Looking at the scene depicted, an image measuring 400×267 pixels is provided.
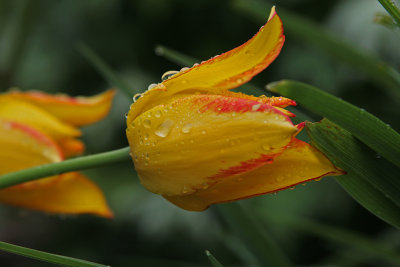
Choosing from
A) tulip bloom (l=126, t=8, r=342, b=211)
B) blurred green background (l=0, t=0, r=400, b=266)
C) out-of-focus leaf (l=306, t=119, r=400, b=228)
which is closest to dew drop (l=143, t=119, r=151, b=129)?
tulip bloom (l=126, t=8, r=342, b=211)

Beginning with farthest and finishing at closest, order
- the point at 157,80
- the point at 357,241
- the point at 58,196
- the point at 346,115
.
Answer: the point at 157,80, the point at 357,241, the point at 58,196, the point at 346,115

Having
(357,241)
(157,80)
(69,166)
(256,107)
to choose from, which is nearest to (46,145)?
(69,166)

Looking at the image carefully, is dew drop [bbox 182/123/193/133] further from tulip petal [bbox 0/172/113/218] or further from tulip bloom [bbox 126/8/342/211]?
tulip petal [bbox 0/172/113/218]

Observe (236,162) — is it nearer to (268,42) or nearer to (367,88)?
(268,42)

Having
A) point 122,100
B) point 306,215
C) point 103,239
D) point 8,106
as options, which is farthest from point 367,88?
point 8,106

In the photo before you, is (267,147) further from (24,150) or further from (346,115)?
(24,150)

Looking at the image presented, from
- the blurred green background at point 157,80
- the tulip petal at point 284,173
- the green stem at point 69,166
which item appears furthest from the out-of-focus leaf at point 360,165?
the blurred green background at point 157,80
